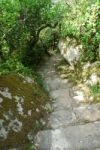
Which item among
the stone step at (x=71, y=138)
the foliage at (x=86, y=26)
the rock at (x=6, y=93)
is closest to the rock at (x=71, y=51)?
the foliage at (x=86, y=26)

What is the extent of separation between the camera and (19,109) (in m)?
6.80

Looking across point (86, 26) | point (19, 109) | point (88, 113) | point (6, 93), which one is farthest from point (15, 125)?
point (86, 26)

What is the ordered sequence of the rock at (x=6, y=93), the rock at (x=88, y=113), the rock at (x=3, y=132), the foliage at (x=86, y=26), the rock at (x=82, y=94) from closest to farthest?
1. the rock at (x=3, y=132)
2. the rock at (x=88, y=113)
3. the rock at (x=6, y=93)
4. the rock at (x=82, y=94)
5. the foliage at (x=86, y=26)

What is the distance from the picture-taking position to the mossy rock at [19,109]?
6133 millimetres

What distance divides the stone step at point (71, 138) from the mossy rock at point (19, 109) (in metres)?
0.31

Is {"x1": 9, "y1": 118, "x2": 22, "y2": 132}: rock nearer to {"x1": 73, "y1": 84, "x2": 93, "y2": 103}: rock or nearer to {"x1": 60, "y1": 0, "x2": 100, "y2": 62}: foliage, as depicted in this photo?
{"x1": 73, "y1": 84, "x2": 93, "y2": 103}: rock

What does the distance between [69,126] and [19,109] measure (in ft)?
3.78

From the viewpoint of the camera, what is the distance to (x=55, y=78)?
964cm

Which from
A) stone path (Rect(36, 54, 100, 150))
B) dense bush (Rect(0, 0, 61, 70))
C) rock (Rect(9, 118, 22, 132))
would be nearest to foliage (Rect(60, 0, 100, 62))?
stone path (Rect(36, 54, 100, 150))

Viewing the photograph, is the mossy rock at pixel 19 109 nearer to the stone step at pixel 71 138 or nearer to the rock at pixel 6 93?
the rock at pixel 6 93

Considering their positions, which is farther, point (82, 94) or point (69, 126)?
point (82, 94)

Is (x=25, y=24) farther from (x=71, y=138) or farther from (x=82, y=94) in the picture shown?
(x=71, y=138)

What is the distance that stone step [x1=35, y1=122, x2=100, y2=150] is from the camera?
5898 mm

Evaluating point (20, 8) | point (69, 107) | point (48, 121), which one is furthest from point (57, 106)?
point (20, 8)
